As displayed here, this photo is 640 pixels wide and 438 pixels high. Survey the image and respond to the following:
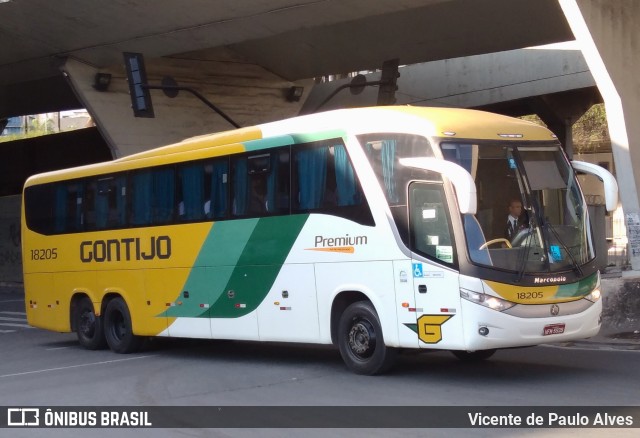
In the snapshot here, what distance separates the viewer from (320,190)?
1320 cm

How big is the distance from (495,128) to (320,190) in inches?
99.1

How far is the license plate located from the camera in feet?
37.5

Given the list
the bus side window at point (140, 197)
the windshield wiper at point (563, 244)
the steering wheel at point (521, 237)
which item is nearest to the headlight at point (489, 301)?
the steering wheel at point (521, 237)

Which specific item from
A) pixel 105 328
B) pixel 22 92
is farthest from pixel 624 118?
pixel 22 92

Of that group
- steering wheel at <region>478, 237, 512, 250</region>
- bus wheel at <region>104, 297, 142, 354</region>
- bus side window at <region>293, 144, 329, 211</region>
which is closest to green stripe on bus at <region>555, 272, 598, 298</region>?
steering wheel at <region>478, 237, 512, 250</region>

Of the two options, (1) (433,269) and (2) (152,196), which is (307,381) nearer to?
(1) (433,269)

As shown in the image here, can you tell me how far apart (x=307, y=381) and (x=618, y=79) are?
9.52 meters

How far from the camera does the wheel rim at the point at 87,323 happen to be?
58.9ft

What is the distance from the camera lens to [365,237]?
1249 cm

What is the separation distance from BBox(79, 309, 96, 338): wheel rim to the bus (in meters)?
1.03

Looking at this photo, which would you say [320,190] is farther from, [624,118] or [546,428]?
[624,118]

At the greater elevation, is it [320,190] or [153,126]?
[153,126]

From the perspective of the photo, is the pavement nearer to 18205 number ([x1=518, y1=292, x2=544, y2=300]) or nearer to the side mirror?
18205 number ([x1=518, y1=292, x2=544, y2=300])

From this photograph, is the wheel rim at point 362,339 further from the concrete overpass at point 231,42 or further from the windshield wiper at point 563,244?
the concrete overpass at point 231,42
